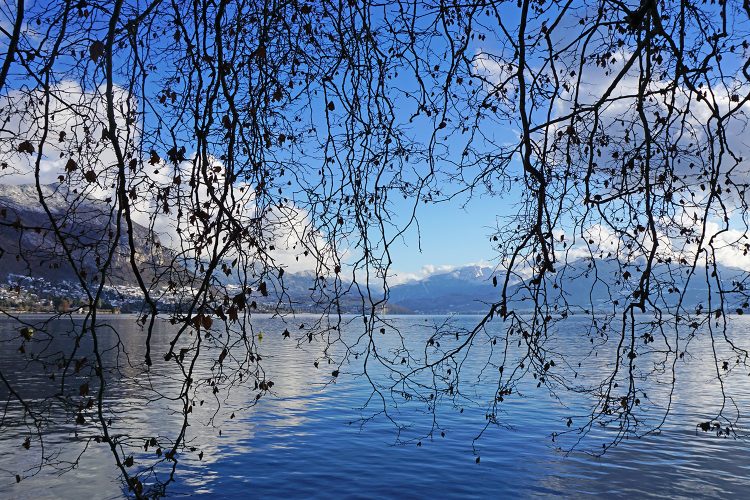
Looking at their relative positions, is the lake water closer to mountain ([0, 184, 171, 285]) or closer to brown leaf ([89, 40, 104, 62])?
mountain ([0, 184, 171, 285])

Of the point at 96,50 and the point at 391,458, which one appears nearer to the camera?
the point at 96,50

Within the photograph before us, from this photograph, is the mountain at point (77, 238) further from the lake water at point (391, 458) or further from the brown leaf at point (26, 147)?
the lake water at point (391, 458)

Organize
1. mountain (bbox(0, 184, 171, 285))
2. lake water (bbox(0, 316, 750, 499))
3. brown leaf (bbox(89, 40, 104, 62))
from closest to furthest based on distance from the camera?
brown leaf (bbox(89, 40, 104, 62)) < mountain (bbox(0, 184, 171, 285)) < lake water (bbox(0, 316, 750, 499))

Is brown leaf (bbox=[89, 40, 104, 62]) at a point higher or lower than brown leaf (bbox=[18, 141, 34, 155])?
higher

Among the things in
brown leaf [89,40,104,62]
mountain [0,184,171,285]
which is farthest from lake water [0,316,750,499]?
brown leaf [89,40,104,62]

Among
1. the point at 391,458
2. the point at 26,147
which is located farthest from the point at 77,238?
the point at 391,458

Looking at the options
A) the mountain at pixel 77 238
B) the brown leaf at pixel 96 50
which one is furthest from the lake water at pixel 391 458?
the brown leaf at pixel 96 50

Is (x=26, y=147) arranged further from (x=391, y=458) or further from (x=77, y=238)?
(x=391, y=458)

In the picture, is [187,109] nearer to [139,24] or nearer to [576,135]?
A: [139,24]

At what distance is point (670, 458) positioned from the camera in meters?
20.8

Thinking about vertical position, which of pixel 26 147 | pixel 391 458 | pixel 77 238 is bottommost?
pixel 391 458

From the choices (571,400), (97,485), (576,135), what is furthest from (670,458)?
(576,135)

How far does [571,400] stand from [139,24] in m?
32.5

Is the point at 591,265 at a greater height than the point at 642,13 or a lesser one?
lesser
